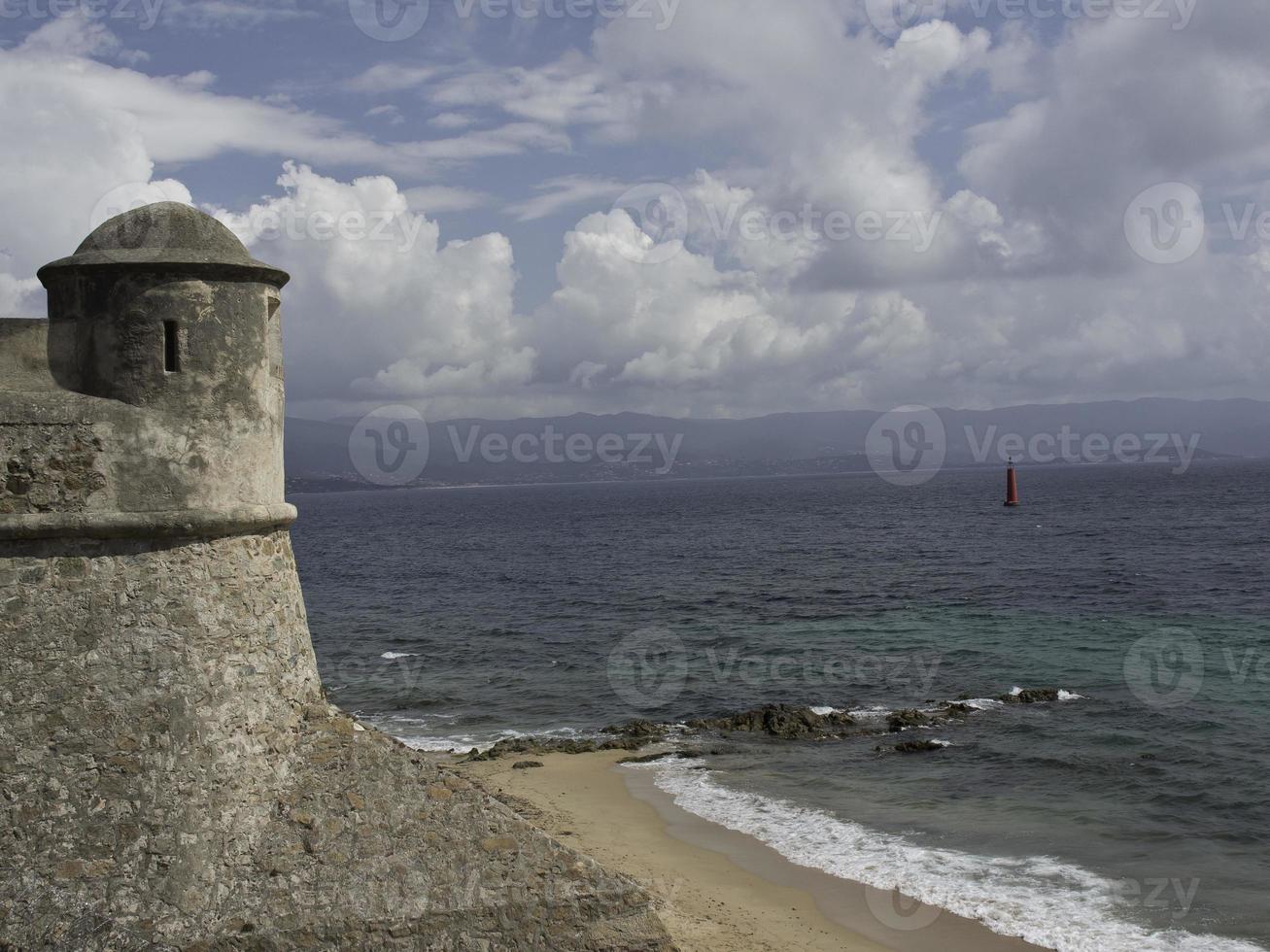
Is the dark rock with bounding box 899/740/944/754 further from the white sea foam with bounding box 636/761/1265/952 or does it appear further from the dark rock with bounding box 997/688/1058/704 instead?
the dark rock with bounding box 997/688/1058/704

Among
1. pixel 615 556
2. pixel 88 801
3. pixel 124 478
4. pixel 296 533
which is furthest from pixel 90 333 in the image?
pixel 296 533

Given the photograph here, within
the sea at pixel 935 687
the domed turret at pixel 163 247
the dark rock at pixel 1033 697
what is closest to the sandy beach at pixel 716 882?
the sea at pixel 935 687

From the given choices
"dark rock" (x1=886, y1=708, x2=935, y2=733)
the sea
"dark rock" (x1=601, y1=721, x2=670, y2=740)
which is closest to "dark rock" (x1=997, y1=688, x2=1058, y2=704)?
the sea

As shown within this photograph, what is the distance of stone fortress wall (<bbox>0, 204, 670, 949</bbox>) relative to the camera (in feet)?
26.7

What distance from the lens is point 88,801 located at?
26.9ft

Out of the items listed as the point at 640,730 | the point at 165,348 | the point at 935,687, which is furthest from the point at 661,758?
the point at 165,348

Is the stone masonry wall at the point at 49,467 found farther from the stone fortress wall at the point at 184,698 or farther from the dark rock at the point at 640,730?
the dark rock at the point at 640,730

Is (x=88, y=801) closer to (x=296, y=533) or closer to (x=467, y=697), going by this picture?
(x=467, y=697)

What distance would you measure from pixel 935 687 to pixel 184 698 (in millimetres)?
23125

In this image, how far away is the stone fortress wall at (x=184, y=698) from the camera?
26.7 ft

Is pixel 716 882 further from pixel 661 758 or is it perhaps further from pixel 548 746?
pixel 548 746

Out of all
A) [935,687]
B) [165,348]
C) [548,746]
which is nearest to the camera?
[165,348]

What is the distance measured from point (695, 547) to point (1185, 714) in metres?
48.8

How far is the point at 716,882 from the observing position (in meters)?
15.5
